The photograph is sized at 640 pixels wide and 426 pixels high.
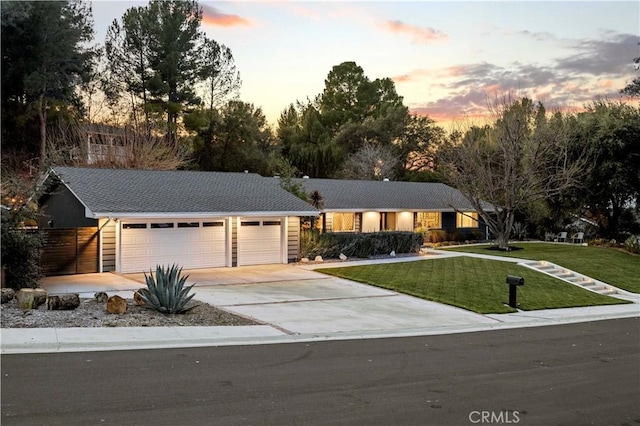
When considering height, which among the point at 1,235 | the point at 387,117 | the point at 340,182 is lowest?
the point at 1,235

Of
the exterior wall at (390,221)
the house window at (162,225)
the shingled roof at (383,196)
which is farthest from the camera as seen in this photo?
the exterior wall at (390,221)

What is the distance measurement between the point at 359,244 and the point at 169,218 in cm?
928

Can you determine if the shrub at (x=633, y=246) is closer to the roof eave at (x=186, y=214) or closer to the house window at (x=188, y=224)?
the roof eave at (x=186, y=214)

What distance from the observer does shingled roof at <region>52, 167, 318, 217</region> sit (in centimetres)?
2038

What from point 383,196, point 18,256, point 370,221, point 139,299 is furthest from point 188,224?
point 383,196

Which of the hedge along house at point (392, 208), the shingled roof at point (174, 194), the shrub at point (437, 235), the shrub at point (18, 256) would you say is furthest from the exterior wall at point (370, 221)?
the shrub at point (18, 256)

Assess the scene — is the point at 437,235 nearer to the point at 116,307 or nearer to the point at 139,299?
the point at 139,299

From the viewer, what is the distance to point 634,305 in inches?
707

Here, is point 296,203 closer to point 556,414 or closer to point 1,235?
point 1,235

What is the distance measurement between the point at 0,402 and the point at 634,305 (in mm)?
17784

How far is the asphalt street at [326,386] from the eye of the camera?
21.2 feet

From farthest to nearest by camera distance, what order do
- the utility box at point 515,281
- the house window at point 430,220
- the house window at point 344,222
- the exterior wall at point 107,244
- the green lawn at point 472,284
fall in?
1. the house window at point 430,220
2. the house window at point 344,222
3. the exterior wall at point 107,244
4. the green lawn at point 472,284
5. the utility box at point 515,281

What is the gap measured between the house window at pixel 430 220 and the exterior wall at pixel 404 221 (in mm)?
1161

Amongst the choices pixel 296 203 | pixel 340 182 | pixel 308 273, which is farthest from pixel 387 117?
pixel 308 273
